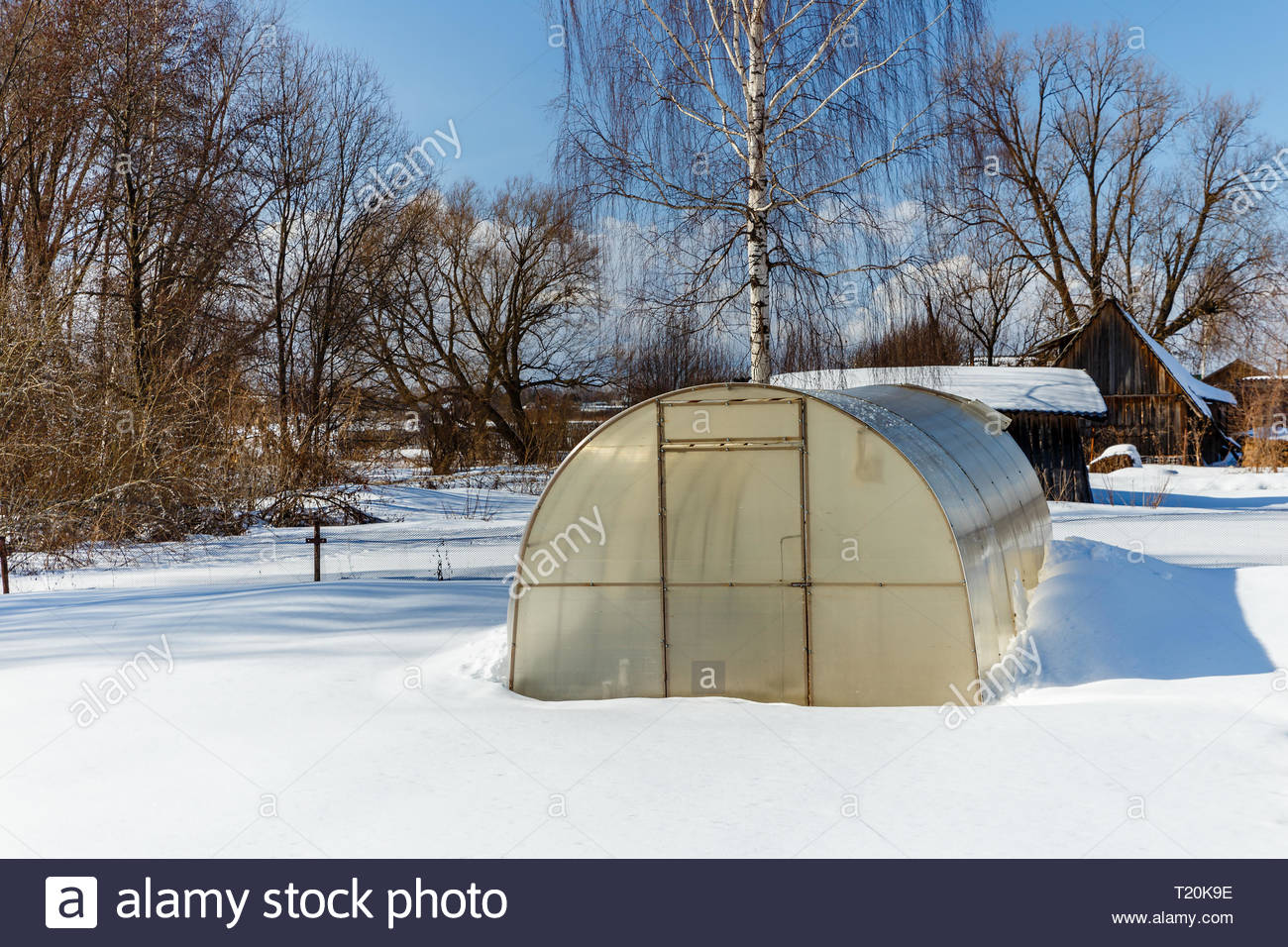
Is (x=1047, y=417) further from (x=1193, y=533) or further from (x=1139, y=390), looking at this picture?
(x=1139, y=390)

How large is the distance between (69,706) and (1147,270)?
4112 centimetres

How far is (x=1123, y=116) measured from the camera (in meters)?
36.4

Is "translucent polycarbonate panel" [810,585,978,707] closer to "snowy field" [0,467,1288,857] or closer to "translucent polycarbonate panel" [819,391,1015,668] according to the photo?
"translucent polycarbonate panel" [819,391,1015,668]

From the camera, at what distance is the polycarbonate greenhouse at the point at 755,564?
6.57m

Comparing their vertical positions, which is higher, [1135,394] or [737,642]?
[1135,394]

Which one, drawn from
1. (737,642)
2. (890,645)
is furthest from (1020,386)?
(737,642)

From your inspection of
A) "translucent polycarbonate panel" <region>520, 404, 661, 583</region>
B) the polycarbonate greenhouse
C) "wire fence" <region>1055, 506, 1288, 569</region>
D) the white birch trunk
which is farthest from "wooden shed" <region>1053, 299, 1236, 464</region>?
"translucent polycarbonate panel" <region>520, 404, 661, 583</region>

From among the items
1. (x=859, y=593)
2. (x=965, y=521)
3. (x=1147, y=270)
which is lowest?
(x=859, y=593)

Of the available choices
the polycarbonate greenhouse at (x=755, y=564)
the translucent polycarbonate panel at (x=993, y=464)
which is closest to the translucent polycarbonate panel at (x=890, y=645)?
the polycarbonate greenhouse at (x=755, y=564)

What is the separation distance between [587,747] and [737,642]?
1.67 meters

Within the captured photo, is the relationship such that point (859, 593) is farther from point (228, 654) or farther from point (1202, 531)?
point (1202, 531)

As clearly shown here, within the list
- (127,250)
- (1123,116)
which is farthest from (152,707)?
(1123,116)

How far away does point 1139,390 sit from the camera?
30.6m

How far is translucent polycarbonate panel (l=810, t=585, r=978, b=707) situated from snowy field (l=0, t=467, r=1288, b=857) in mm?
291
